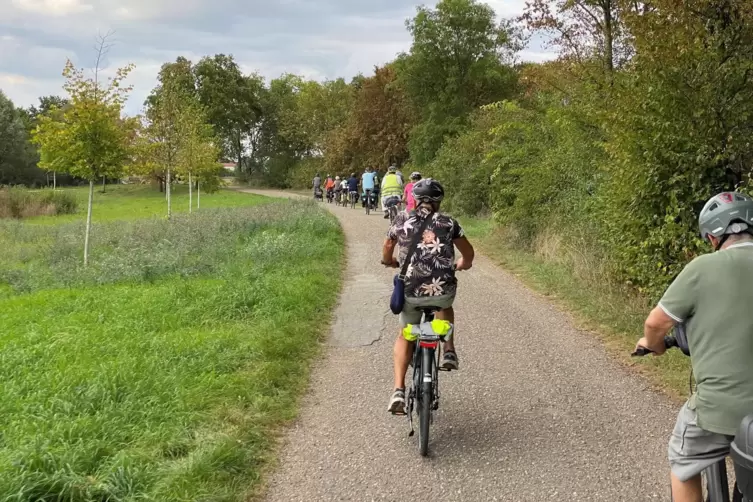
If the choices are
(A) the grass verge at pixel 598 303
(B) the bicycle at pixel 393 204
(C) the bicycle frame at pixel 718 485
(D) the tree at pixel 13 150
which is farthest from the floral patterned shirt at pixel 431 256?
(D) the tree at pixel 13 150

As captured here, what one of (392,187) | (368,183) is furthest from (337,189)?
(392,187)

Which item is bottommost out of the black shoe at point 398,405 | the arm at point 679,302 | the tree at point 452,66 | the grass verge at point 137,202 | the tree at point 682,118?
the grass verge at point 137,202

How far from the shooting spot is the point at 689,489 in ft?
8.82

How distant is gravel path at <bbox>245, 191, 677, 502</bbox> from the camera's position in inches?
149

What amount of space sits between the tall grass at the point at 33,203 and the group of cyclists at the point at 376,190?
55.7ft

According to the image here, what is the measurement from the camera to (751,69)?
20.0 feet

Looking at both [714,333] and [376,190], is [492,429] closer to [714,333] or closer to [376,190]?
[714,333]

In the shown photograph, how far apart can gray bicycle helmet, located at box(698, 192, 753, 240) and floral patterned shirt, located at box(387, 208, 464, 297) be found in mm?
2014

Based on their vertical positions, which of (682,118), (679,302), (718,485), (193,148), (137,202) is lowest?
(137,202)

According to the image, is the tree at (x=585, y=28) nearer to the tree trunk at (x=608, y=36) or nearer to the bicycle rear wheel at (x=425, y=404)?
the tree trunk at (x=608, y=36)

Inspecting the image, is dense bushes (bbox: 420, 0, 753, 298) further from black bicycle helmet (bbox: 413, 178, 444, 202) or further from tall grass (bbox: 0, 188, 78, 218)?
tall grass (bbox: 0, 188, 78, 218)

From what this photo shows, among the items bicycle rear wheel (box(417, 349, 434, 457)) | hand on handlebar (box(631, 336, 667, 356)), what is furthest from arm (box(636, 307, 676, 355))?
bicycle rear wheel (box(417, 349, 434, 457))

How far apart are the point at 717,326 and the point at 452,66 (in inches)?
1304

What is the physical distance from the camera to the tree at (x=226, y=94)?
60594 millimetres
